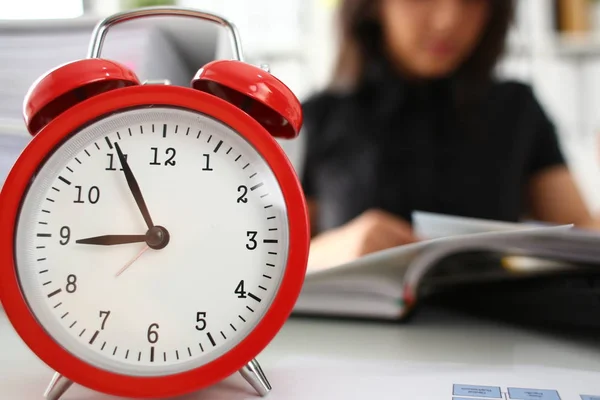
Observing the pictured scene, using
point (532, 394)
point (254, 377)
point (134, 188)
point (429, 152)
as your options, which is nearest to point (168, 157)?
point (134, 188)

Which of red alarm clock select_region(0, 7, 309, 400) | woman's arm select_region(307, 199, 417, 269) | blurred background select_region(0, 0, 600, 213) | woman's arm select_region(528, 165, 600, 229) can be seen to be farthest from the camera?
blurred background select_region(0, 0, 600, 213)

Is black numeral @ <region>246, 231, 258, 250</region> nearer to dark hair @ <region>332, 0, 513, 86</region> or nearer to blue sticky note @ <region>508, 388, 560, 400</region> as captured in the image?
blue sticky note @ <region>508, 388, 560, 400</region>

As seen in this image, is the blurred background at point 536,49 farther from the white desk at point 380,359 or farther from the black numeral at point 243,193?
the black numeral at point 243,193

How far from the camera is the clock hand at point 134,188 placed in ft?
1.14

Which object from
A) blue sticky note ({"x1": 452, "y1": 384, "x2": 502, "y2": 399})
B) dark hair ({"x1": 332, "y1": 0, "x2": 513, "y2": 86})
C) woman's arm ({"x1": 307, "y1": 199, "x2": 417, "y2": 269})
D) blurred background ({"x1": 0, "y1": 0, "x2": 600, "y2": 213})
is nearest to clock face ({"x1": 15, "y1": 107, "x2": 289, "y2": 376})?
blue sticky note ({"x1": 452, "y1": 384, "x2": 502, "y2": 399})

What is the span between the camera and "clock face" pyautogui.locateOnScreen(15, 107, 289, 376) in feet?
1.12

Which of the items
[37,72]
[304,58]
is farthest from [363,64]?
[304,58]

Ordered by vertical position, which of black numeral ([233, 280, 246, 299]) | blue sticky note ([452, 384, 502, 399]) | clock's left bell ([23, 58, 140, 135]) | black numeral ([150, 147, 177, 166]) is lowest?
blue sticky note ([452, 384, 502, 399])

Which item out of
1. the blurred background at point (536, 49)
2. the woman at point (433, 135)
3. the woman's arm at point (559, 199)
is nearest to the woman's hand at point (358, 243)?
the woman at point (433, 135)

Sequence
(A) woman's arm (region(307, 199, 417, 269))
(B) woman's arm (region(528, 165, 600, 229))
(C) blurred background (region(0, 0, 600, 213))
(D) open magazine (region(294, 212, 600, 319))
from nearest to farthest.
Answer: (D) open magazine (region(294, 212, 600, 319)), (A) woman's arm (region(307, 199, 417, 269)), (B) woman's arm (region(528, 165, 600, 229)), (C) blurred background (region(0, 0, 600, 213))

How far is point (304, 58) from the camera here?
2.31m

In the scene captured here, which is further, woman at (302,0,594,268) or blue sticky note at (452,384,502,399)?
woman at (302,0,594,268)

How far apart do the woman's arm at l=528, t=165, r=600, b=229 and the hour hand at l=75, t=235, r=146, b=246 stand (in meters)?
1.03

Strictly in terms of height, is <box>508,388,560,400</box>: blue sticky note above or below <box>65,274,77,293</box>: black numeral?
below
